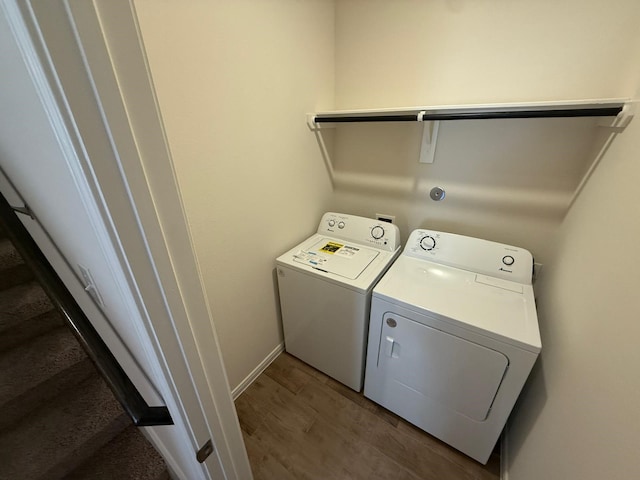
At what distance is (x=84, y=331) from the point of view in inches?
35.2

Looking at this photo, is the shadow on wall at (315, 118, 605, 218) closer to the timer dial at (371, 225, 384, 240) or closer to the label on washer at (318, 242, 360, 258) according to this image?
the timer dial at (371, 225, 384, 240)

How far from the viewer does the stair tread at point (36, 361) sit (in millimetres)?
1064

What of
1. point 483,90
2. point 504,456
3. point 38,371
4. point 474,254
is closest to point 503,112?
point 483,90

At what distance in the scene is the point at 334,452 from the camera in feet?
4.34

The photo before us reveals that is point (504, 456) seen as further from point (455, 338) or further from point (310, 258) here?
point (310, 258)

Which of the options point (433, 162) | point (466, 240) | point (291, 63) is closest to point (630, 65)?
point (433, 162)

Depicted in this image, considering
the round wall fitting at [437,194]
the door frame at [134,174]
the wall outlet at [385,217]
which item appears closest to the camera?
the door frame at [134,174]

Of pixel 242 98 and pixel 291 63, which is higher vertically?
pixel 291 63

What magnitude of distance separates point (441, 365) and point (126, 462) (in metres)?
1.46

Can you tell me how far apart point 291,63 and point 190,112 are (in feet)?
2.19

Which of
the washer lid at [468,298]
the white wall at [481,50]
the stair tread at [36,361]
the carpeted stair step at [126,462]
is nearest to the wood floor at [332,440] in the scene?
the carpeted stair step at [126,462]

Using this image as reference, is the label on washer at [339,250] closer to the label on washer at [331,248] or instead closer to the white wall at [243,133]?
the label on washer at [331,248]

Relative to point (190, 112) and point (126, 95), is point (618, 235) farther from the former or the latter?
point (190, 112)

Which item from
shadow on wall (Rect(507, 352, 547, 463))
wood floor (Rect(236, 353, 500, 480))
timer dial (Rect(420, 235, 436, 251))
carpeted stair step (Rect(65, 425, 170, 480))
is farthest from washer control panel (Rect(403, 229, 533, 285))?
carpeted stair step (Rect(65, 425, 170, 480))
